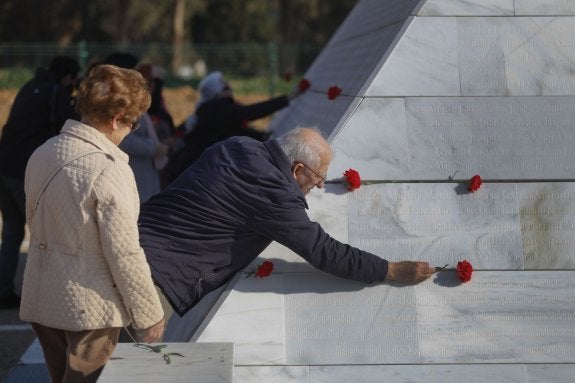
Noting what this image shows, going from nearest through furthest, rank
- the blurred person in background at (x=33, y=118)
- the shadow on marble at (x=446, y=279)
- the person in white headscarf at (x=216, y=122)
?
the shadow on marble at (x=446, y=279) < the blurred person in background at (x=33, y=118) < the person in white headscarf at (x=216, y=122)

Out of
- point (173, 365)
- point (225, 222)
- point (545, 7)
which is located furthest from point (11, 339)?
point (545, 7)

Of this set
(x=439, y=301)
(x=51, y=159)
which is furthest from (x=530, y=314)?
(x=51, y=159)

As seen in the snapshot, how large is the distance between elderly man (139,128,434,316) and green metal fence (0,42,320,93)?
50.6 ft

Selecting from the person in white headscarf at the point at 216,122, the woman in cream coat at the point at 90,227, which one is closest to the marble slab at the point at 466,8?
the woman in cream coat at the point at 90,227

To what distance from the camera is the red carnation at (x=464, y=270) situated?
4391 millimetres

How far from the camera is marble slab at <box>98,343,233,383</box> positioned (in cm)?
340

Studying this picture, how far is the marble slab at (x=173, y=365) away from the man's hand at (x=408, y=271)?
0.91 m

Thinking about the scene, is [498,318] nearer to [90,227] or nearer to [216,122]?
[90,227]

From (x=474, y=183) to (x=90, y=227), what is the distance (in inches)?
79.4

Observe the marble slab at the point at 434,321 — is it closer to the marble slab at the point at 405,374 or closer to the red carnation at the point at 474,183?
the marble slab at the point at 405,374

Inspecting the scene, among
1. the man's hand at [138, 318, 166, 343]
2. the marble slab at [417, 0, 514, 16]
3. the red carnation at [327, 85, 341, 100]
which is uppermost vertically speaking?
the marble slab at [417, 0, 514, 16]

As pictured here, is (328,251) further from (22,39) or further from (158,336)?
(22,39)

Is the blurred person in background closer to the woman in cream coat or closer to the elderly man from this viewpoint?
the elderly man

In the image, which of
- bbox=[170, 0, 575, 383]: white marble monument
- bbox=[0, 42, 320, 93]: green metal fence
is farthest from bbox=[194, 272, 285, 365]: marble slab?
bbox=[0, 42, 320, 93]: green metal fence
